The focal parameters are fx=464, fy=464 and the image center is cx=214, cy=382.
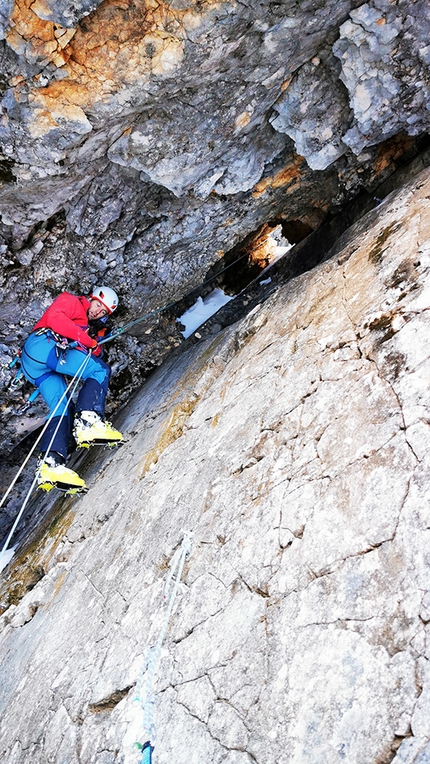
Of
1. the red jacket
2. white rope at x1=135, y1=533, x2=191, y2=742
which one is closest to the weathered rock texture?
the red jacket

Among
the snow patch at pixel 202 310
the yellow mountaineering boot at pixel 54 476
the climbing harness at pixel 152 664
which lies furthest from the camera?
the snow patch at pixel 202 310

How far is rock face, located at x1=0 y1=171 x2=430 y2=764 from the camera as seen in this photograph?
2113 mm

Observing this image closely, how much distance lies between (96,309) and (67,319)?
0.58 meters

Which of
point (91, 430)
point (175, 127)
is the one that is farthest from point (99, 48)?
point (91, 430)

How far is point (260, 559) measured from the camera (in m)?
2.82

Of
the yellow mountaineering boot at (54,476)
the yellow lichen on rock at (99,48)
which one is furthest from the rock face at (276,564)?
the yellow lichen on rock at (99,48)

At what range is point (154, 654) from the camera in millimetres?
2998

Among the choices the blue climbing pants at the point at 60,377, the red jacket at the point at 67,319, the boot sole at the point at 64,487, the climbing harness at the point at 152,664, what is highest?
the red jacket at the point at 67,319

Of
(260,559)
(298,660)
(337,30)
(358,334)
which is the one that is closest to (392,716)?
(298,660)

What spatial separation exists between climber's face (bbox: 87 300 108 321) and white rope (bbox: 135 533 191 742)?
3.91m

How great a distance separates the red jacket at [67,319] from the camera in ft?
19.6

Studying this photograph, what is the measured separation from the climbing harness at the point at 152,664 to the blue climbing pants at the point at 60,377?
2921mm

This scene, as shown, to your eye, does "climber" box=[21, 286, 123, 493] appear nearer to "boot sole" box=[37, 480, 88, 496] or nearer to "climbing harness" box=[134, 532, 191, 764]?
"boot sole" box=[37, 480, 88, 496]

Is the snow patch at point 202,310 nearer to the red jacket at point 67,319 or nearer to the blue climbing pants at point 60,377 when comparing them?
the blue climbing pants at point 60,377
